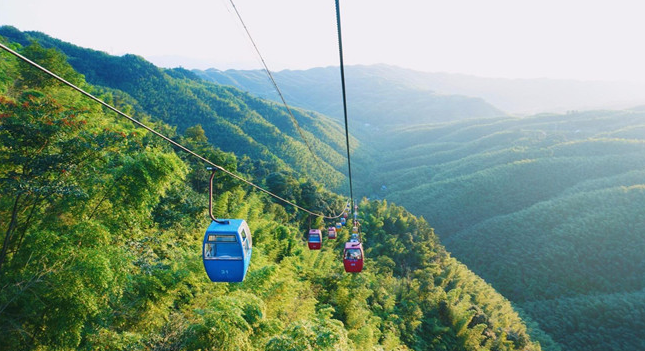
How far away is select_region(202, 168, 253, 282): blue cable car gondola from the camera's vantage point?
6832 mm

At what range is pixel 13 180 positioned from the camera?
785 centimetres

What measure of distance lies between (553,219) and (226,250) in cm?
7022

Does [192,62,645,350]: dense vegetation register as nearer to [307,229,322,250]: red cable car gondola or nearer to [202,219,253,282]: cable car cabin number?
[307,229,322,250]: red cable car gondola

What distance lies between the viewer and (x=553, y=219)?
198 feet

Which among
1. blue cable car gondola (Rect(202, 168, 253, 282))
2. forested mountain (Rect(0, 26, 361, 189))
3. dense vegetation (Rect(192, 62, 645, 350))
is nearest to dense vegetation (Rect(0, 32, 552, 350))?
blue cable car gondola (Rect(202, 168, 253, 282))

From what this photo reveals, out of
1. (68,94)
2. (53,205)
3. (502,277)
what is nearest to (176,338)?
(53,205)

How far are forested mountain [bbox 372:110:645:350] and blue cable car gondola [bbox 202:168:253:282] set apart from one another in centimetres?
4510

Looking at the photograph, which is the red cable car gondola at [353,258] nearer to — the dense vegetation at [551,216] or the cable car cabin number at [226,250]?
the cable car cabin number at [226,250]

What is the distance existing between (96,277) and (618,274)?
2672 inches

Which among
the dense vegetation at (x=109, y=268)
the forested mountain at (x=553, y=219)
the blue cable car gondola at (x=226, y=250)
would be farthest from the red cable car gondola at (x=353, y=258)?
the forested mountain at (x=553, y=219)

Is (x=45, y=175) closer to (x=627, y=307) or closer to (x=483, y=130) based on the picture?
(x=627, y=307)

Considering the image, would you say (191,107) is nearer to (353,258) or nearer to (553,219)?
(353,258)

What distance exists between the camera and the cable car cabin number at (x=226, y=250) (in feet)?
22.4

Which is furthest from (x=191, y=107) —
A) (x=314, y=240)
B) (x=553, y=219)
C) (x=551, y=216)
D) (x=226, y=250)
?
Answer: (x=553, y=219)
